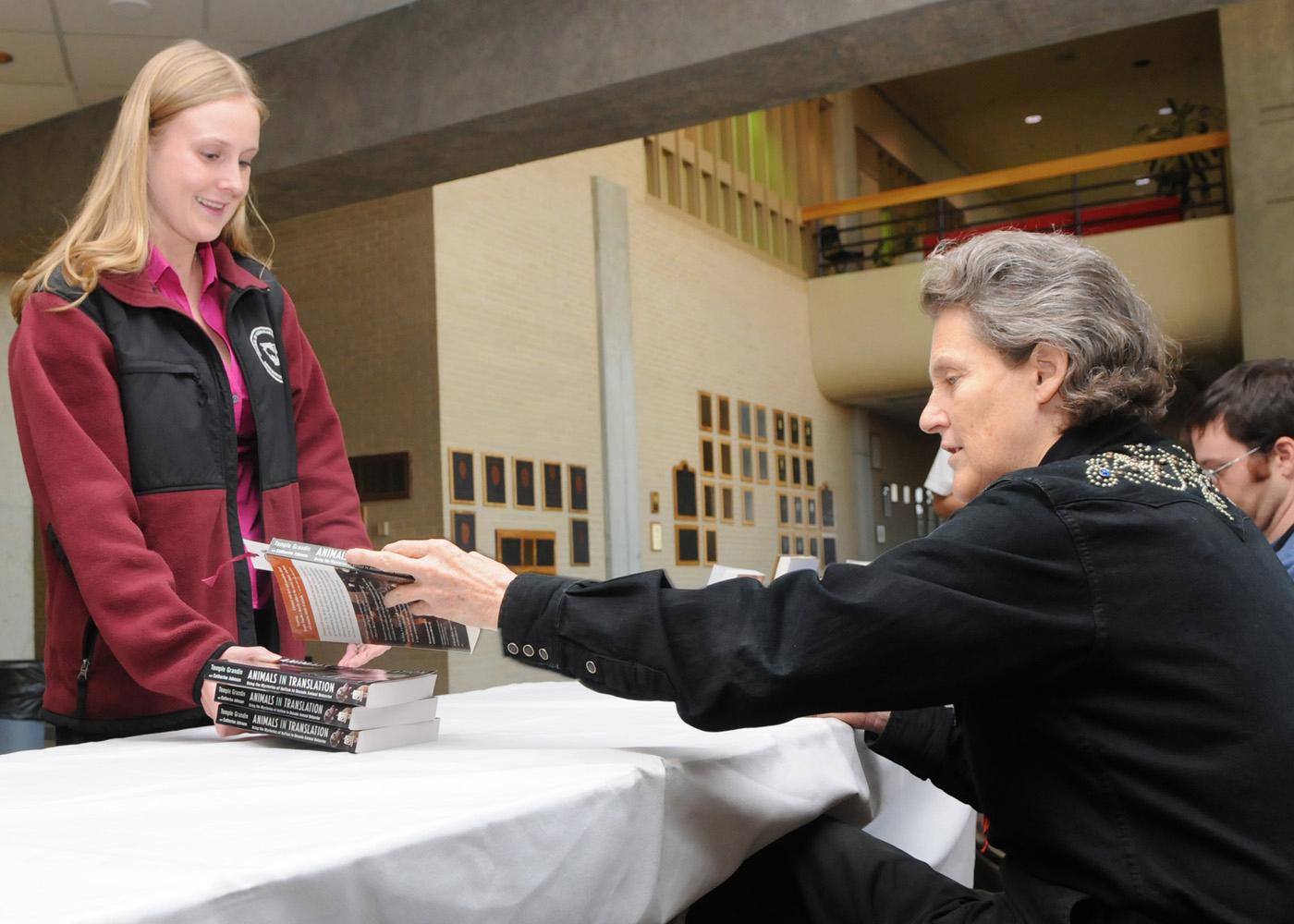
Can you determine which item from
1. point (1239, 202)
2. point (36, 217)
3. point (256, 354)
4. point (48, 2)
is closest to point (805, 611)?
point (256, 354)

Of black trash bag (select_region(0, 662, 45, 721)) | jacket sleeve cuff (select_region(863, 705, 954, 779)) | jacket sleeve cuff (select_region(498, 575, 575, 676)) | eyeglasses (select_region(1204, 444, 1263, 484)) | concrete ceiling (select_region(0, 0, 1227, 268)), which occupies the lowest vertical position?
black trash bag (select_region(0, 662, 45, 721))

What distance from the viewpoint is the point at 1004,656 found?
4.19 ft

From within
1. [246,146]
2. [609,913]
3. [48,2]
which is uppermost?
[48,2]

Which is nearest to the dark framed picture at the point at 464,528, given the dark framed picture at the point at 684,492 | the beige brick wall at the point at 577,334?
the beige brick wall at the point at 577,334

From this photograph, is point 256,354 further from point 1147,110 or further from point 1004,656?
point 1147,110

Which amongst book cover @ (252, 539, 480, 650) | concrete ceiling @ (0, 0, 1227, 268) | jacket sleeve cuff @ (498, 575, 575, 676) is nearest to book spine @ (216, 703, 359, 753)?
book cover @ (252, 539, 480, 650)

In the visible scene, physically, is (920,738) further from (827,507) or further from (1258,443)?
(827,507)

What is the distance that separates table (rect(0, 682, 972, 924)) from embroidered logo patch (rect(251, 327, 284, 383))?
2.08ft

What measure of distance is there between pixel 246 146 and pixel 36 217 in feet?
21.7

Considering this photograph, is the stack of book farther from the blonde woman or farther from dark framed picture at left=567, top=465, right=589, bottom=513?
dark framed picture at left=567, top=465, right=589, bottom=513

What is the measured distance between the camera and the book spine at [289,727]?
1.54 meters

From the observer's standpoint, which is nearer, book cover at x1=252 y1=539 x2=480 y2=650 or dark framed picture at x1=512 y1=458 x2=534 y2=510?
book cover at x1=252 y1=539 x2=480 y2=650

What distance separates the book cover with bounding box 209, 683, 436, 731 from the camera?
1544 mm

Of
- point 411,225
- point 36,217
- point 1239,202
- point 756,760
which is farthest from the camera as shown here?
point 1239,202
